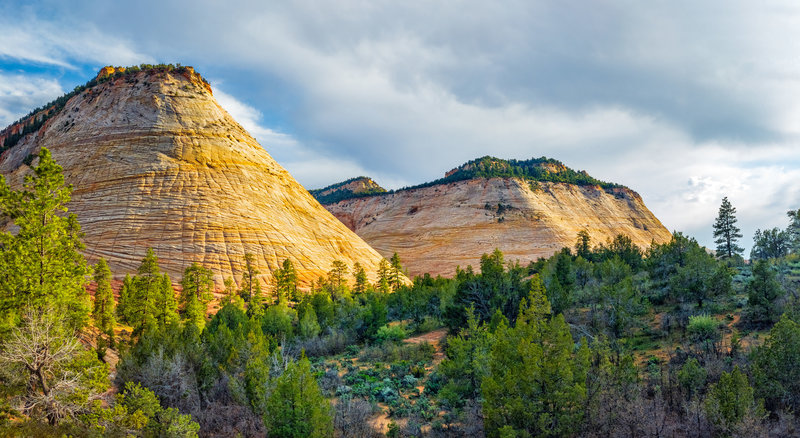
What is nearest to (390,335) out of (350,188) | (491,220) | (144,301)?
(144,301)

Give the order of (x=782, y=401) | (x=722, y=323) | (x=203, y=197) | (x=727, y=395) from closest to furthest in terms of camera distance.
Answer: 1. (x=727, y=395)
2. (x=782, y=401)
3. (x=722, y=323)
4. (x=203, y=197)

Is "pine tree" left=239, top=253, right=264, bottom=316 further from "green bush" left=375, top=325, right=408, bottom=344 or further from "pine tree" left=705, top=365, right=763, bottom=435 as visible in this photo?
"pine tree" left=705, top=365, right=763, bottom=435

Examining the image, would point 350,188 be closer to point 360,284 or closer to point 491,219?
point 491,219

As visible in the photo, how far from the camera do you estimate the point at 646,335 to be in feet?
87.9

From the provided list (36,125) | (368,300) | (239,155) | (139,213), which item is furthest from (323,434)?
(36,125)

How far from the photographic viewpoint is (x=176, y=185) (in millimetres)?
59156

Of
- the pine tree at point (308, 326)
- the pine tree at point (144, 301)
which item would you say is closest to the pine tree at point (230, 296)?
the pine tree at point (144, 301)

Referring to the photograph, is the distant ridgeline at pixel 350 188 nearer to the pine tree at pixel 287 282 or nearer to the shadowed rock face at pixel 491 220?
the shadowed rock face at pixel 491 220

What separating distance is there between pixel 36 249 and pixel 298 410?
1183 cm

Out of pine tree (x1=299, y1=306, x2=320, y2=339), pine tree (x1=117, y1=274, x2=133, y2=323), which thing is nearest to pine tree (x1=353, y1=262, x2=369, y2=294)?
pine tree (x1=299, y1=306, x2=320, y2=339)

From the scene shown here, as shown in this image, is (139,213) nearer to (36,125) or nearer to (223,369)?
(223,369)

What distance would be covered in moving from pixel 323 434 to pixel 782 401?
16.9 m

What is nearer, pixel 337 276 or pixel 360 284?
pixel 337 276

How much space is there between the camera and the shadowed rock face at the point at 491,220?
3531 inches
